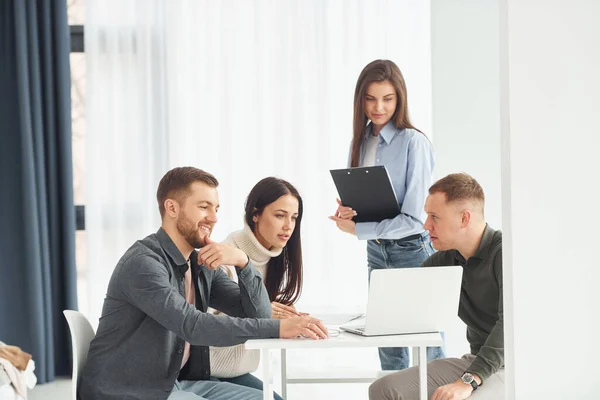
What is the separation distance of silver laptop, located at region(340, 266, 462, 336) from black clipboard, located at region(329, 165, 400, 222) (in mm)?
771

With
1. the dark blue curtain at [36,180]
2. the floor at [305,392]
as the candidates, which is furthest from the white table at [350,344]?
the dark blue curtain at [36,180]

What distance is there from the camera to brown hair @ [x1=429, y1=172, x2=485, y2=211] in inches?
94.2

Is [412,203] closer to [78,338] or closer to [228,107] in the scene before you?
[78,338]

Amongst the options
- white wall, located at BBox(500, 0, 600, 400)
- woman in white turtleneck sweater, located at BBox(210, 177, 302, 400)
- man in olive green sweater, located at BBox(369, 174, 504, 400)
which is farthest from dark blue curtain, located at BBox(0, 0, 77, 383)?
white wall, located at BBox(500, 0, 600, 400)

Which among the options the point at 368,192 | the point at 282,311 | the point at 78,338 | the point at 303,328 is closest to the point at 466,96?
the point at 368,192

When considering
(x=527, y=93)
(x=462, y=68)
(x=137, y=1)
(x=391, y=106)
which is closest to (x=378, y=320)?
(x=527, y=93)

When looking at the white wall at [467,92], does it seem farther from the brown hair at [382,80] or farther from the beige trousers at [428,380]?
the beige trousers at [428,380]

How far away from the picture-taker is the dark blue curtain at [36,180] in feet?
13.8

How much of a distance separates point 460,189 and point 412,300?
1.91 ft

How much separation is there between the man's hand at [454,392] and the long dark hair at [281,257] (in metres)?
0.91

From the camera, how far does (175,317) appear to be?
6.68 feet

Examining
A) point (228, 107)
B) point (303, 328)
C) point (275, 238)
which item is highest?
point (228, 107)

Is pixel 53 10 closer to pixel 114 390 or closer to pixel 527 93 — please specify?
pixel 114 390

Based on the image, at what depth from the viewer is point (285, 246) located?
2.86 meters
